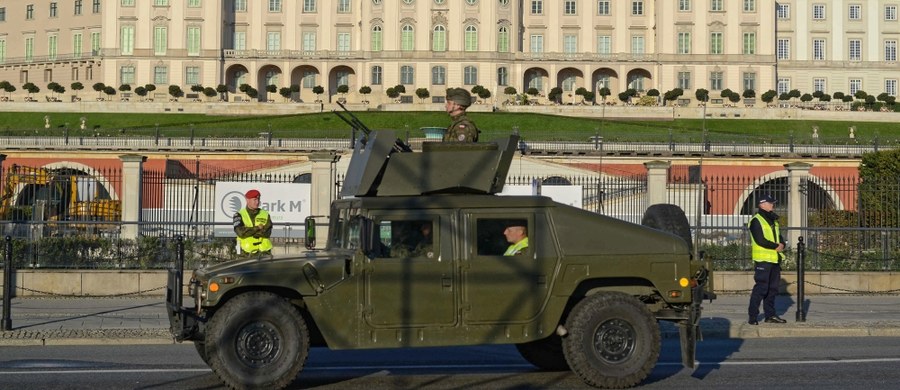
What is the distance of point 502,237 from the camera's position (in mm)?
12953

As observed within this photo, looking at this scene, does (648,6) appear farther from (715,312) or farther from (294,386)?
(294,386)

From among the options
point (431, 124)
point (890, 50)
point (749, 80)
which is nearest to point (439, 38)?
point (431, 124)

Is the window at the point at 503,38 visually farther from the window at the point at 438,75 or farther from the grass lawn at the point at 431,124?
the grass lawn at the point at 431,124

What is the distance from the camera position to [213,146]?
191 ft

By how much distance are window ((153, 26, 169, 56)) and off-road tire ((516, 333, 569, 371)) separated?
280 ft

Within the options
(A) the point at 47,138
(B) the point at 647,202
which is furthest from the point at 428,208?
(A) the point at 47,138

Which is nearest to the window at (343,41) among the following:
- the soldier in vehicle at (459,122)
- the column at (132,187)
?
the column at (132,187)

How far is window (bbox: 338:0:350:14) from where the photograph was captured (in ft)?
324

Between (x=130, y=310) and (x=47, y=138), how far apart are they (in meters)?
40.3

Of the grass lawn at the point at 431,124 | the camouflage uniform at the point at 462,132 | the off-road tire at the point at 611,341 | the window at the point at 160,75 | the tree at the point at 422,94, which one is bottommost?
the off-road tire at the point at 611,341

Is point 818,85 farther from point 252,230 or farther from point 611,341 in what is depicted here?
point 611,341

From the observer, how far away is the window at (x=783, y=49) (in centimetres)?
10606

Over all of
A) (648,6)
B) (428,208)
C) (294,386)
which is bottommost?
(294,386)

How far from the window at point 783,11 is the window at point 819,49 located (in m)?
2.99
